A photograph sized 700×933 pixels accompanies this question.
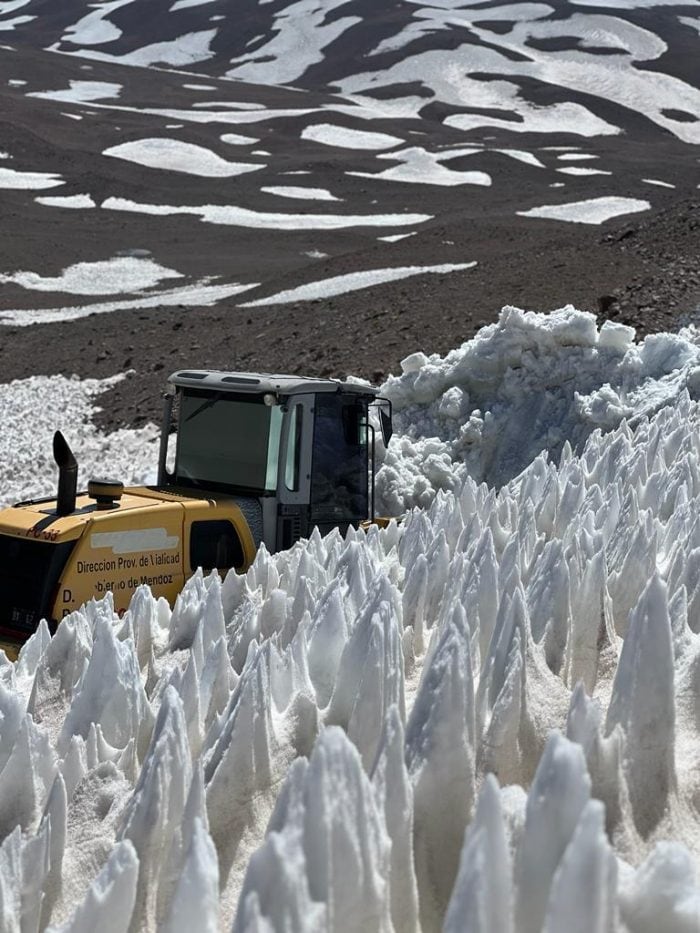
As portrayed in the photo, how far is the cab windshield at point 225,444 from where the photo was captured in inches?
380

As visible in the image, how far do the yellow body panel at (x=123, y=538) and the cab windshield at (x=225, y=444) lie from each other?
48 centimetres

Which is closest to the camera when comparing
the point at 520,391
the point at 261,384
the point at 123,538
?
the point at 123,538

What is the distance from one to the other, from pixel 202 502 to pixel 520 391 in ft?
23.3

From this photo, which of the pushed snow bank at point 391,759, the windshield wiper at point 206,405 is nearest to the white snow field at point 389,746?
the pushed snow bank at point 391,759

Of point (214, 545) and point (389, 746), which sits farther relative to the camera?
point (214, 545)

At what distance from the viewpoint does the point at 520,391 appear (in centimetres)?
1512

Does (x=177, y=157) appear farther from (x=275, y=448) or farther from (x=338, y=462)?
(x=275, y=448)

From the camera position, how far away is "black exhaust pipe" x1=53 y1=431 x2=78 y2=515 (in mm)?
8164

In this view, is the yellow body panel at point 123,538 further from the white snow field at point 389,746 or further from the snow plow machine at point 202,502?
the white snow field at point 389,746

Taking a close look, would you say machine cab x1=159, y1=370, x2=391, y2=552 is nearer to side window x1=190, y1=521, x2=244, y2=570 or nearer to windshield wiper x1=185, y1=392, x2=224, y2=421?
windshield wiper x1=185, y1=392, x2=224, y2=421

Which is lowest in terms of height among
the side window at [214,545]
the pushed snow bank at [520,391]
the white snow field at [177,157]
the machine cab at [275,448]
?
the white snow field at [177,157]

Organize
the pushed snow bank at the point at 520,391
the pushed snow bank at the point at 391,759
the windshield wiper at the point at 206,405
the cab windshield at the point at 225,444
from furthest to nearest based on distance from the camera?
1. the pushed snow bank at the point at 520,391
2. the windshield wiper at the point at 206,405
3. the cab windshield at the point at 225,444
4. the pushed snow bank at the point at 391,759

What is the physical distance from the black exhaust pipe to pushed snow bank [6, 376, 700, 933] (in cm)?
260

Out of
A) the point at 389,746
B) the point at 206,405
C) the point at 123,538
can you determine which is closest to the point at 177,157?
the point at 206,405
